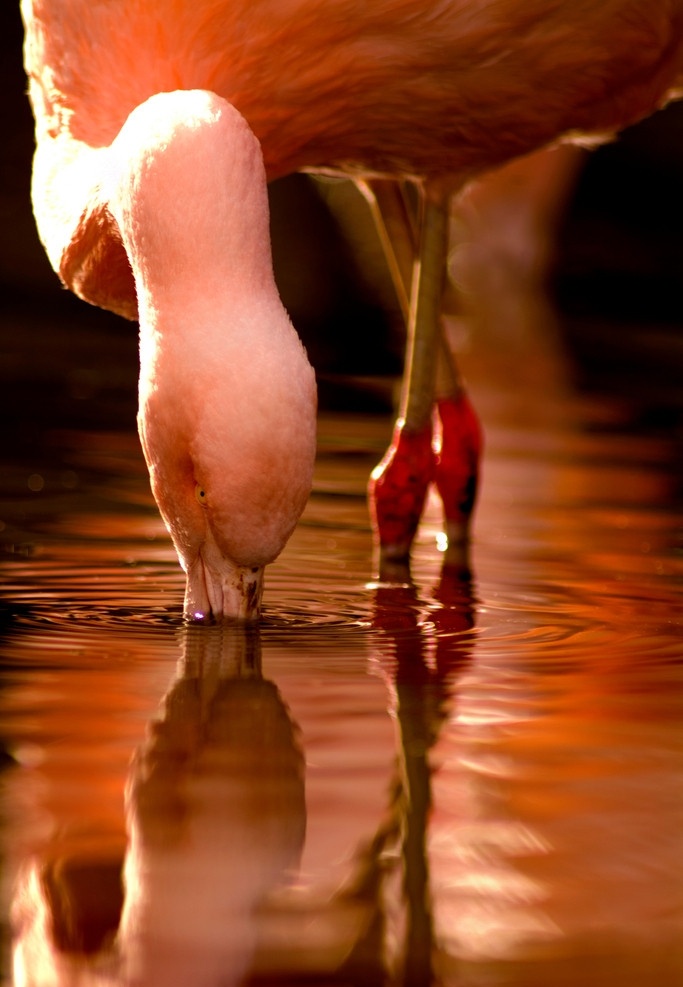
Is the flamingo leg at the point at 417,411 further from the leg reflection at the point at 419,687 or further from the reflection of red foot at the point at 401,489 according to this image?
the leg reflection at the point at 419,687

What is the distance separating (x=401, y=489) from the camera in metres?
6.75

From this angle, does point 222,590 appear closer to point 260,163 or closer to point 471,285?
point 260,163

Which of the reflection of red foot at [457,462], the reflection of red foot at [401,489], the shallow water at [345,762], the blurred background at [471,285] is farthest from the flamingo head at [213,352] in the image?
the blurred background at [471,285]

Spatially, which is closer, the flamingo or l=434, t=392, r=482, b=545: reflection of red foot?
the flamingo

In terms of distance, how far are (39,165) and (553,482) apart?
9.16 feet

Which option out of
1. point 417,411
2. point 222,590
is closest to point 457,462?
point 417,411

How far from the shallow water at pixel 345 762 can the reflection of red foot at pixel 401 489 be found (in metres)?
0.12

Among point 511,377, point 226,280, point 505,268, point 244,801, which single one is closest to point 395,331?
point 511,377

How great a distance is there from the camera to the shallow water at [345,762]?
10.1 feet

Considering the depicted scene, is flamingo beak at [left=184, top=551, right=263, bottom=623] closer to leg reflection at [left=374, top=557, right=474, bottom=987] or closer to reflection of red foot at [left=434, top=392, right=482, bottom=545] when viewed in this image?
leg reflection at [left=374, top=557, right=474, bottom=987]

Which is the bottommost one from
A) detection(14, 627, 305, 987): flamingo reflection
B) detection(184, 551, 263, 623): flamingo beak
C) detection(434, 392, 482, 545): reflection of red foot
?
detection(14, 627, 305, 987): flamingo reflection

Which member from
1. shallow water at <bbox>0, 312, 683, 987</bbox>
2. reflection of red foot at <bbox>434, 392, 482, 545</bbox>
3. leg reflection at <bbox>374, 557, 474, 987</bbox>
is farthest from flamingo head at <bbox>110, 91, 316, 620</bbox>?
reflection of red foot at <bbox>434, 392, 482, 545</bbox>

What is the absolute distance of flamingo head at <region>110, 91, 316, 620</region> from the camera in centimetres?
438

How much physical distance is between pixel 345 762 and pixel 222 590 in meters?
1.02
